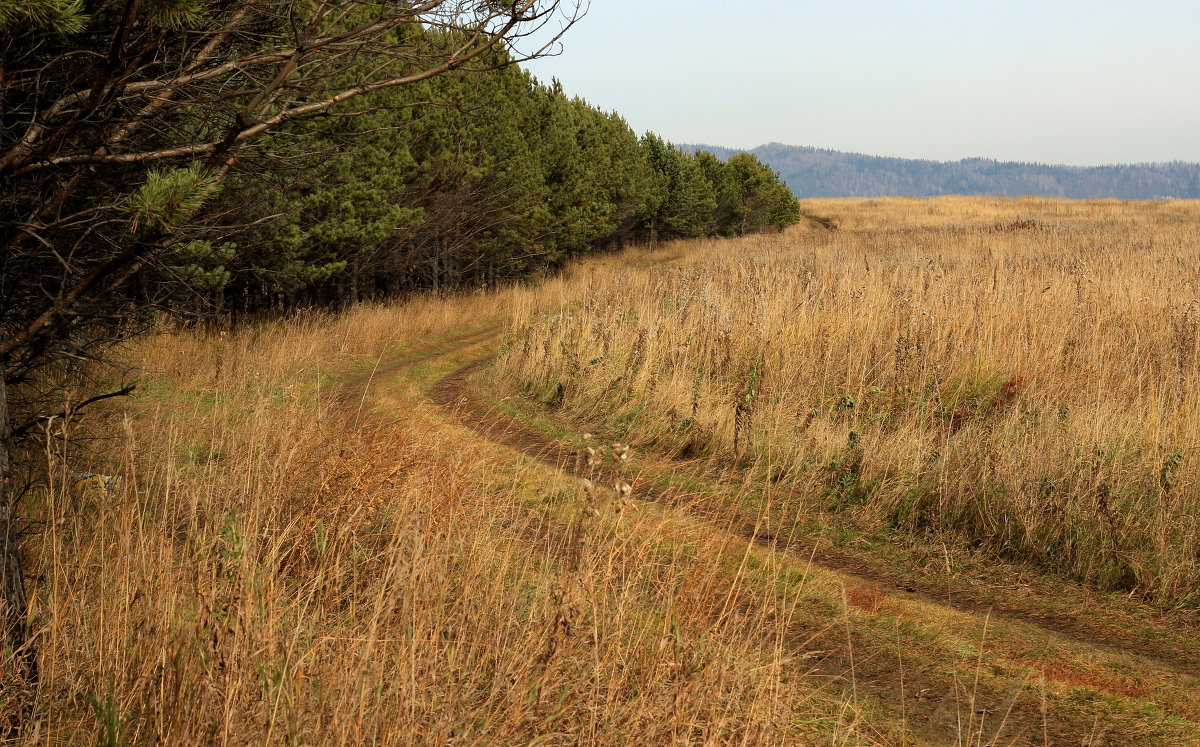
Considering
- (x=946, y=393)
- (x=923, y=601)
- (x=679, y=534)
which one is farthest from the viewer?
(x=946, y=393)

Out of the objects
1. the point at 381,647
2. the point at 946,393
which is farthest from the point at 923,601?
the point at 946,393

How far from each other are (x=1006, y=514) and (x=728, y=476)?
237cm

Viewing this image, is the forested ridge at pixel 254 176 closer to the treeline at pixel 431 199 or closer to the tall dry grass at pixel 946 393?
the treeline at pixel 431 199

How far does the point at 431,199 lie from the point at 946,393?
13920mm

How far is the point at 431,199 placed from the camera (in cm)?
1997

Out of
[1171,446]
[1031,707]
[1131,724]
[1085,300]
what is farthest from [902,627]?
[1085,300]

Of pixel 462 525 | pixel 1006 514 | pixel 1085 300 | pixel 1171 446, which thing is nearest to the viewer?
pixel 462 525

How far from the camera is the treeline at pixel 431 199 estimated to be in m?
12.5

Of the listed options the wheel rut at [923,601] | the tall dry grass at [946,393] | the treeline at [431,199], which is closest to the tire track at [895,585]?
the wheel rut at [923,601]

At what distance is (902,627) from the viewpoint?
17.0 ft

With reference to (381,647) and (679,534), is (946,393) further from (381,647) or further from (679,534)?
(381,647)

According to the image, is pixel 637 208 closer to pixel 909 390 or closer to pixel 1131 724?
pixel 909 390

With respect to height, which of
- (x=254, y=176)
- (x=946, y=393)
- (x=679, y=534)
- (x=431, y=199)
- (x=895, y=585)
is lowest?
(x=895, y=585)

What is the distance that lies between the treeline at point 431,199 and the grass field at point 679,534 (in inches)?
71.8
